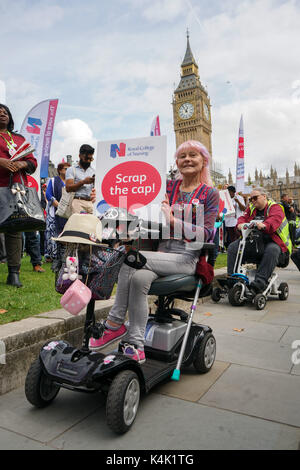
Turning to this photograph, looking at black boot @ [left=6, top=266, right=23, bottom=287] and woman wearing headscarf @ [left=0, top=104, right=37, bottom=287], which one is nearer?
woman wearing headscarf @ [left=0, top=104, right=37, bottom=287]

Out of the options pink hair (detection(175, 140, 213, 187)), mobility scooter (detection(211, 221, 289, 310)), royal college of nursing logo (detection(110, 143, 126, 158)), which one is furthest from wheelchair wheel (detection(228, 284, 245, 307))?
royal college of nursing logo (detection(110, 143, 126, 158))

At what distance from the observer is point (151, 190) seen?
278cm

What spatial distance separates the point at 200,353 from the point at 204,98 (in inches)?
4213

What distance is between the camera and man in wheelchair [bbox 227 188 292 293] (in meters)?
5.27

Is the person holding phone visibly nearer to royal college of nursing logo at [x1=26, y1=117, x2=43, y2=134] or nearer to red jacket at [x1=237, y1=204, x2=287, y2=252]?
red jacket at [x1=237, y1=204, x2=287, y2=252]

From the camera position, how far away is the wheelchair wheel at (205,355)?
2709 mm

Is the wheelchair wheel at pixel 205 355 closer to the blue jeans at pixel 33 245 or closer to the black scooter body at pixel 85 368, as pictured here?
the black scooter body at pixel 85 368

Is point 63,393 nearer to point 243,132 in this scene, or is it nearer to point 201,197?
point 201,197

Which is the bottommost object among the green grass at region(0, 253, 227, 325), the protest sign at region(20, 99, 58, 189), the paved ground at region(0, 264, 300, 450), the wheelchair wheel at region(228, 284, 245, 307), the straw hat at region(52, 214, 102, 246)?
the paved ground at region(0, 264, 300, 450)

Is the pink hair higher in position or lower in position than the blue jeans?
higher

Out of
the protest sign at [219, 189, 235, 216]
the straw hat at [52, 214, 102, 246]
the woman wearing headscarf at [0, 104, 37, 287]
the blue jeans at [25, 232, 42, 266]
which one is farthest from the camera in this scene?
the protest sign at [219, 189, 235, 216]

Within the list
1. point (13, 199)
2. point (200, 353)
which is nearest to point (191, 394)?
point (200, 353)

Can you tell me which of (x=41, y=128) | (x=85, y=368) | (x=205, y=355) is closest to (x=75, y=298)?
(x=85, y=368)

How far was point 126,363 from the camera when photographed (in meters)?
2.01
